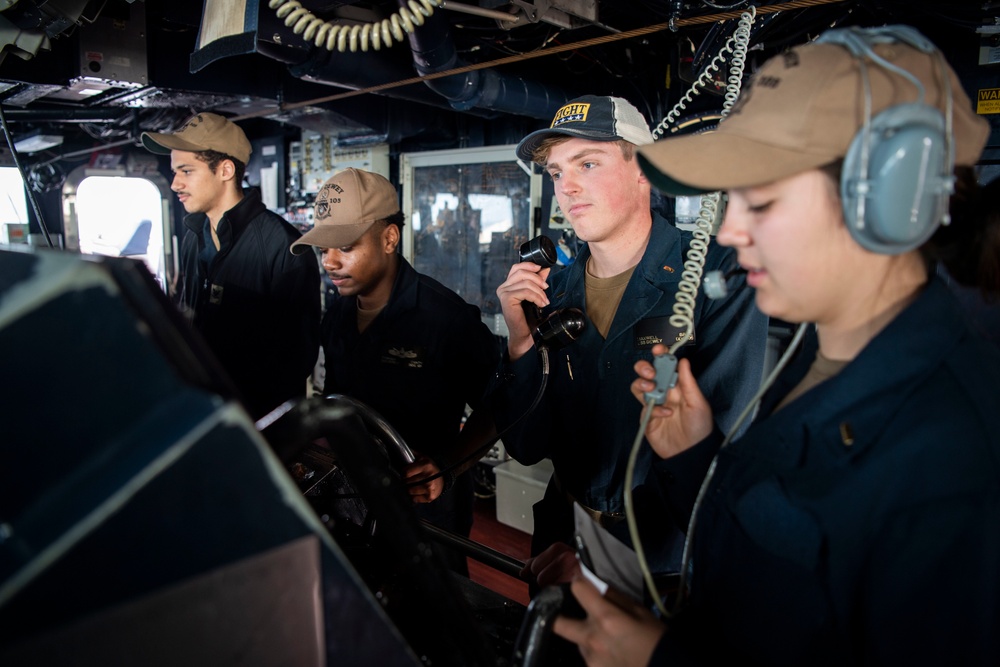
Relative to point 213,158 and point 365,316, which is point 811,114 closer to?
point 365,316

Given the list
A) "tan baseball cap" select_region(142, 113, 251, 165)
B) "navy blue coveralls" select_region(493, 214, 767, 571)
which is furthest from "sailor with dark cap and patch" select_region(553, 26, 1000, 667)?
"tan baseball cap" select_region(142, 113, 251, 165)

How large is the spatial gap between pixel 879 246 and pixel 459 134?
4433 millimetres

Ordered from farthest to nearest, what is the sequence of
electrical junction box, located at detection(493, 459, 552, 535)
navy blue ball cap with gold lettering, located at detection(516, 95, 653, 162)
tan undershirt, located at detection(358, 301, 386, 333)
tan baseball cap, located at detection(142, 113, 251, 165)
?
1. electrical junction box, located at detection(493, 459, 552, 535)
2. tan baseball cap, located at detection(142, 113, 251, 165)
3. tan undershirt, located at detection(358, 301, 386, 333)
4. navy blue ball cap with gold lettering, located at detection(516, 95, 653, 162)

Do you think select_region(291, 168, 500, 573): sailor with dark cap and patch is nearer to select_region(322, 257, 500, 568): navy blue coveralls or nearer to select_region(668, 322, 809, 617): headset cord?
select_region(322, 257, 500, 568): navy blue coveralls

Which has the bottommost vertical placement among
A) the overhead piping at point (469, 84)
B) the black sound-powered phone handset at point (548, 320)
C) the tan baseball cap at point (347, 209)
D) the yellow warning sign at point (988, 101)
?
the black sound-powered phone handset at point (548, 320)

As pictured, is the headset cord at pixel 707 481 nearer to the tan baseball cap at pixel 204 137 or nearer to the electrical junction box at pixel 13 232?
the tan baseball cap at pixel 204 137

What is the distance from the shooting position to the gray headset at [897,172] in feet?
2.67

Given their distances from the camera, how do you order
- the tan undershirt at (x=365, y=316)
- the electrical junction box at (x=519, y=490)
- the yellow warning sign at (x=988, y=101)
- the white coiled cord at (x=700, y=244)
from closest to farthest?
the white coiled cord at (x=700, y=244)
the tan undershirt at (x=365, y=316)
the yellow warning sign at (x=988, y=101)
the electrical junction box at (x=519, y=490)

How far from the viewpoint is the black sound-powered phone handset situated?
1835 millimetres

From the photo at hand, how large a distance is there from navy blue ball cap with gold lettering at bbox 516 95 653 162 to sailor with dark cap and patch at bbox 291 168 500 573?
31.2 inches

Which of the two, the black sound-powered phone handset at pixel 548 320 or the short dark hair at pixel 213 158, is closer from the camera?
the black sound-powered phone handset at pixel 548 320

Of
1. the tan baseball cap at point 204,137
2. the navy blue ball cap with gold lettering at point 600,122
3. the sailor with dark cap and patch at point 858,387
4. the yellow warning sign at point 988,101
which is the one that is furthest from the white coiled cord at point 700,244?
the tan baseball cap at point 204,137

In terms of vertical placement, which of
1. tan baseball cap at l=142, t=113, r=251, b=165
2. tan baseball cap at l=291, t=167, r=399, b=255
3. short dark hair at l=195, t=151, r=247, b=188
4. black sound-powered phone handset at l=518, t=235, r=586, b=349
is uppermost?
tan baseball cap at l=142, t=113, r=251, b=165

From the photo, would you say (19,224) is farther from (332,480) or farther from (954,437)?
(954,437)
